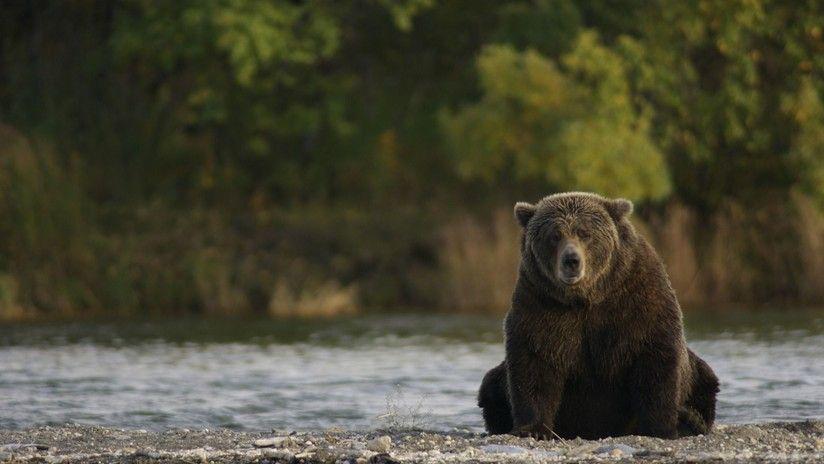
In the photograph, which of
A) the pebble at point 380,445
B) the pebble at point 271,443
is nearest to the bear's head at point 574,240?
the pebble at point 380,445

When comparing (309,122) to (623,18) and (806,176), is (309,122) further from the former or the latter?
(806,176)

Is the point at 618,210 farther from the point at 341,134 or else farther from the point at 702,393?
the point at 341,134

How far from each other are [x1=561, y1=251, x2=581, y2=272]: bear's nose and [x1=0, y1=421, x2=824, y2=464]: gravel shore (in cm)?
96

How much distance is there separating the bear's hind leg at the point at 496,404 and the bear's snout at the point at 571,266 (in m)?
1.23

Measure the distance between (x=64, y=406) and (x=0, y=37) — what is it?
23.5 metres

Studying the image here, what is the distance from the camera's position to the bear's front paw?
9203 mm

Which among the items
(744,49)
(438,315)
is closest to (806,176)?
(744,49)

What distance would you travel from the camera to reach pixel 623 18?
107 ft

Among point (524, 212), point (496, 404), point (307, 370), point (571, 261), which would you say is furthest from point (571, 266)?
point (307, 370)

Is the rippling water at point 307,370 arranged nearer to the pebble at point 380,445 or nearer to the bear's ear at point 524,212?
the bear's ear at point 524,212

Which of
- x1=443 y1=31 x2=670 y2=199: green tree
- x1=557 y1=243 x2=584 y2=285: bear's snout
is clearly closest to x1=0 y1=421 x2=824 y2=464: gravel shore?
x1=557 y1=243 x2=584 y2=285: bear's snout

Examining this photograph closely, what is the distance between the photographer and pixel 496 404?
1008 cm

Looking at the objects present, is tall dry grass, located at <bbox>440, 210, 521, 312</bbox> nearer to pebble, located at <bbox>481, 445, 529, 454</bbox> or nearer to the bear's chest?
the bear's chest

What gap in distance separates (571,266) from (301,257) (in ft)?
73.3
